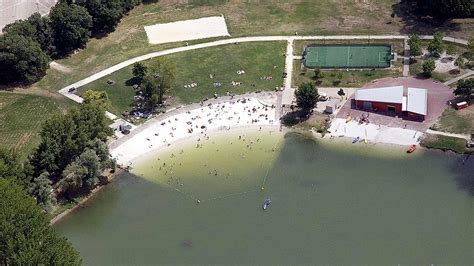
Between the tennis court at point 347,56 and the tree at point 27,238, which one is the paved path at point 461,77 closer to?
the tennis court at point 347,56

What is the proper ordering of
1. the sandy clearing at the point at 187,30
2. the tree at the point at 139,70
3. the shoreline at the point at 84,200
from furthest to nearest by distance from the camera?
the sandy clearing at the point at 187,30 < the tree at the point at 139,70 < the shoreline at the point at 84,200

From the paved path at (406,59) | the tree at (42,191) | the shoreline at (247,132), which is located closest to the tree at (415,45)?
the paved path at (406,59)

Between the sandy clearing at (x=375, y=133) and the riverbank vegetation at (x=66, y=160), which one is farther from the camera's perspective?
the sandy clearing at (x=375, y=133)

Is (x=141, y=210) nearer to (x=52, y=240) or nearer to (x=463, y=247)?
(x=52, y=240)

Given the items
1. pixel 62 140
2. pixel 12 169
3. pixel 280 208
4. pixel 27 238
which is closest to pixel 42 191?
pixel 12 169

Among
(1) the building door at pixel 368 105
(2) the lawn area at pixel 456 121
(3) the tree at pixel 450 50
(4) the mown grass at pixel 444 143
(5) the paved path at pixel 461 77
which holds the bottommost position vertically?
(4) the mown grass at pixel 444 143

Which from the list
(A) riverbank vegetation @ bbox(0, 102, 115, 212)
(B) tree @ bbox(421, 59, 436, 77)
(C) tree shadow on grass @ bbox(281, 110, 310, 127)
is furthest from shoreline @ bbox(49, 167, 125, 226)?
(B) tree @ bbox(421, 59, 436, 77)

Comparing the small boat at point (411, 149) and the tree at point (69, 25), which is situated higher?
the tree at point (69, 25)

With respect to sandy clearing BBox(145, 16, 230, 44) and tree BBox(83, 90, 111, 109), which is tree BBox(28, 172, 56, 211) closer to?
tree BBox(83, 90, 111, 109)

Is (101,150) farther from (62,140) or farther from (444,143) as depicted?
(444,143)
